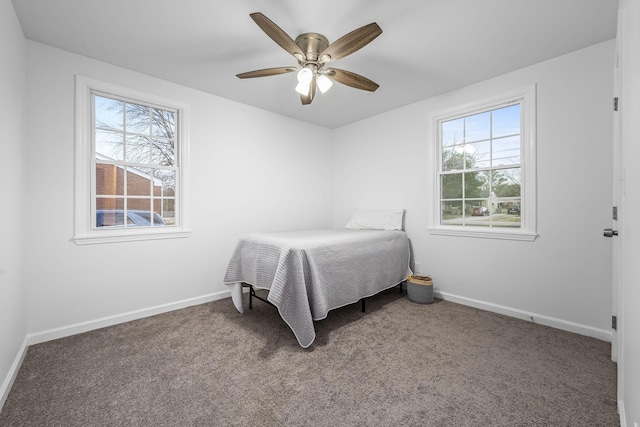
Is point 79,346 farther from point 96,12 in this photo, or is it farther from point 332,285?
point 96,12

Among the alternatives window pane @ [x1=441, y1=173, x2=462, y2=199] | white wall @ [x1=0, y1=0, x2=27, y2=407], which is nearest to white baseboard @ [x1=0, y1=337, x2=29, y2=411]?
white wall @ [x1=0, y1=0, x2=27, y2=407]

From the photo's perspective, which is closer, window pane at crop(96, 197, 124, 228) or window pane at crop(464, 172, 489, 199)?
window pane at crop(96, 197, 124, 228)

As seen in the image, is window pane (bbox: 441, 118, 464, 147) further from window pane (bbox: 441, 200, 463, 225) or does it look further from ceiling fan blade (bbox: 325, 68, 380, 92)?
ceiling fan blade (bbox: 325, 68, 380, 92)

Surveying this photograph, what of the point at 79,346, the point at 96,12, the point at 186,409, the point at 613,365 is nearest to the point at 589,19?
the point at 613,365

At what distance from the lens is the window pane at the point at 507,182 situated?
109 inches

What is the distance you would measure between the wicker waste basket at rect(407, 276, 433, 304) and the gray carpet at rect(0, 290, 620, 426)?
19.3 inches

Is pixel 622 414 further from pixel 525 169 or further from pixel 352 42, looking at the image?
pixel 352 42

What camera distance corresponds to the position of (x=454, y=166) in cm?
326

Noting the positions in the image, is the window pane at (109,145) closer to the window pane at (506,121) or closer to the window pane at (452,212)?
the window pane at (452,212)

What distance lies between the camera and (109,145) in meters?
2.64

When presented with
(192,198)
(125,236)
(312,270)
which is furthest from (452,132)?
(125,236)

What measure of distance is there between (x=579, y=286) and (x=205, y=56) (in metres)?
3.85

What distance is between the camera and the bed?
7.11 feet

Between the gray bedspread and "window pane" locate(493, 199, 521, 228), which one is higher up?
"window pane" locate(493, 199, 521, 228)
